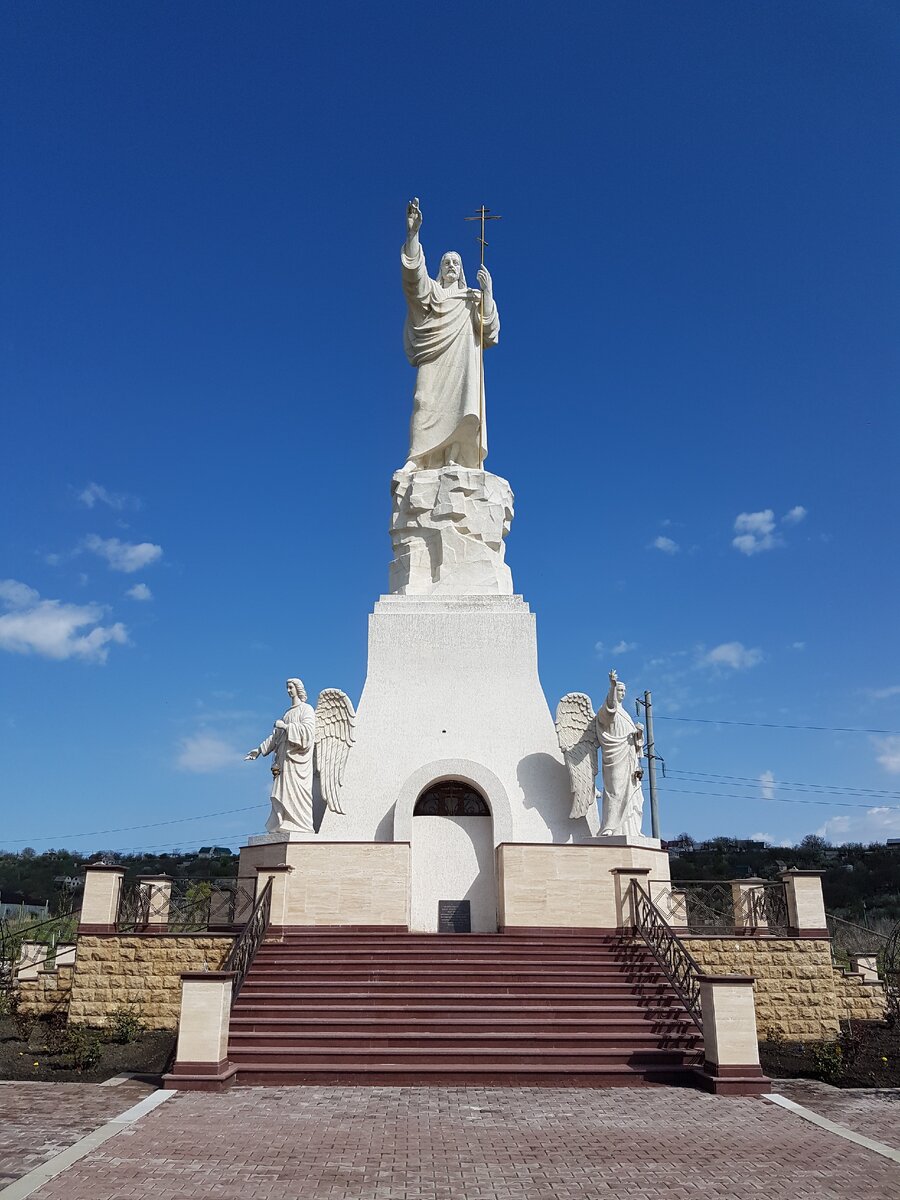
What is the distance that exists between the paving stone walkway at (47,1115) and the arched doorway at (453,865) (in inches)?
250

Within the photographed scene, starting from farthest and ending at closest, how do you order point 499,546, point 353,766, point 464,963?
point 499,546 < point 353,766 < point 464,963

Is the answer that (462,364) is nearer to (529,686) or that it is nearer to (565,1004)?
(529,686)

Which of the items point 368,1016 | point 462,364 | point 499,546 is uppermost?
point 462,364

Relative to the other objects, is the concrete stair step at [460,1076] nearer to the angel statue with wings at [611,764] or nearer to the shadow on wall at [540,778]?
the angel statue with wings at [611,764]

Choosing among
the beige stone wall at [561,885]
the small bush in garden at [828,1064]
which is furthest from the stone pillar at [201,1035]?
the small bush in garden at [828,1064]

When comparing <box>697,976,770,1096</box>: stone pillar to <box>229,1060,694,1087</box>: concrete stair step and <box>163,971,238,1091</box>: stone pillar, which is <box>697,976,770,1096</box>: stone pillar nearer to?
<box>229,1060,694,1087</box>: concrete stair step

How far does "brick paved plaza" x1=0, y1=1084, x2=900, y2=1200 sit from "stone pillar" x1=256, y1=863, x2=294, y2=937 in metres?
4.08

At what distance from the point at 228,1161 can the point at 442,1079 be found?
11.7ft

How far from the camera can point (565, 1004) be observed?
1148 cm

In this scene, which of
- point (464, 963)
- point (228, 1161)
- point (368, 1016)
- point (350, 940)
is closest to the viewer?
point (228, 1161)

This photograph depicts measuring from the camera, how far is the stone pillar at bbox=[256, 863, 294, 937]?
13.6 m

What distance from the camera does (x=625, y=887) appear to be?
45.5ft

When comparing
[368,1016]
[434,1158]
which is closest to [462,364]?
[368,1016]

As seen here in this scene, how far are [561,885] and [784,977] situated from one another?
11.3 feet
